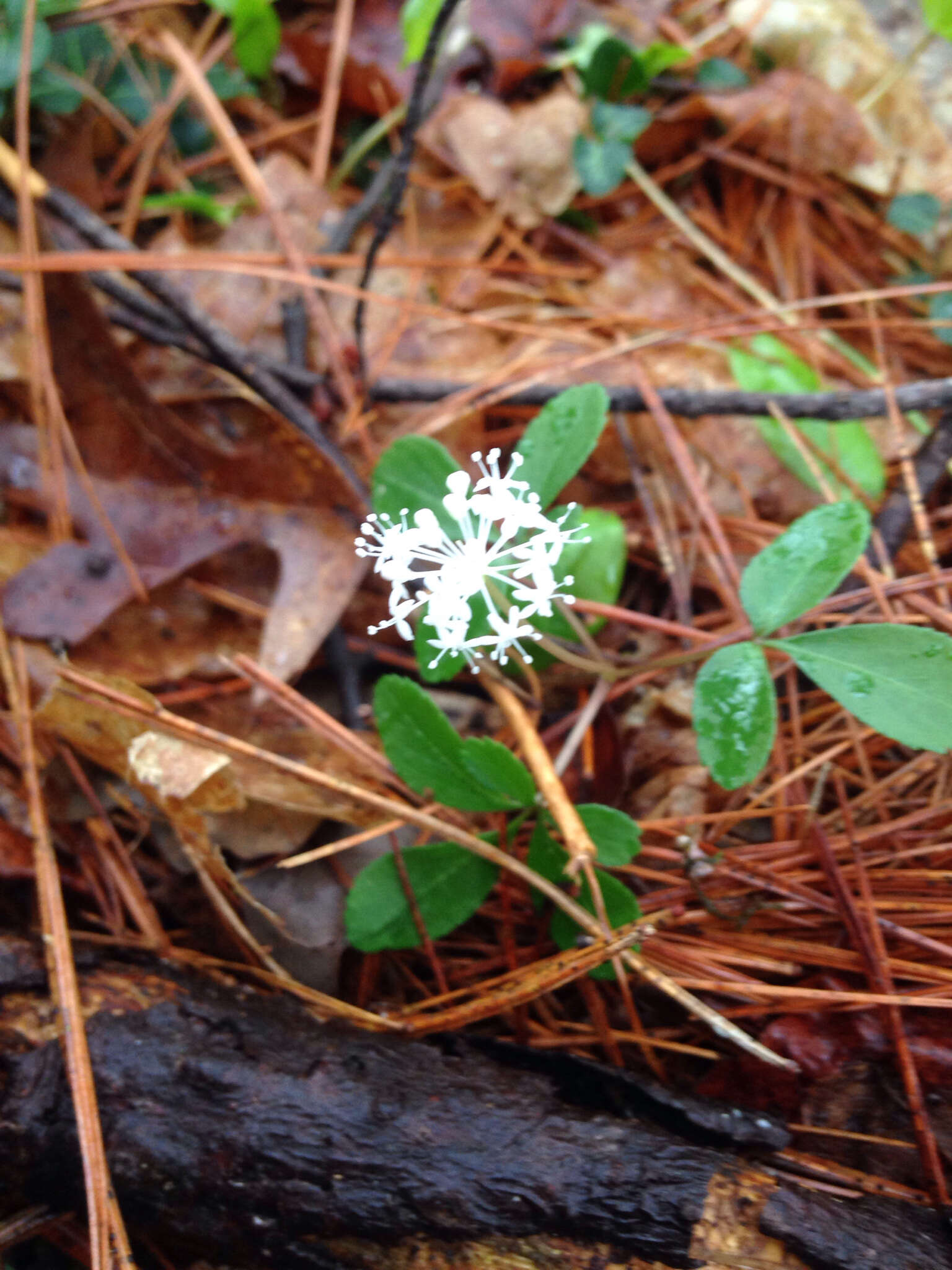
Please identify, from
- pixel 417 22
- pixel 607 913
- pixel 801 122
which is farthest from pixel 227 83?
pixel 607 913

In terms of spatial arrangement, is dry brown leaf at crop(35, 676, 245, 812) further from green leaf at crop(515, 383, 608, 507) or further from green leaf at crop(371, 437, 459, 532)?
green leaf at crop(515, 383, 608, 507)

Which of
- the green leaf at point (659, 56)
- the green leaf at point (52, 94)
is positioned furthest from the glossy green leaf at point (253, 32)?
the green leaf at point (659, 56)

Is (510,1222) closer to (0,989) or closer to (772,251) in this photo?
(0,989)

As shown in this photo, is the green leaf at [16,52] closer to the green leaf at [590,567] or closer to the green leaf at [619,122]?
the green leaf at [619,122]

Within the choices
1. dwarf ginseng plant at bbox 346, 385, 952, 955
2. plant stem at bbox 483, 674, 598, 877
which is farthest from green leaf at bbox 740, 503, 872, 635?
plant stem at bbox 483, 674, 598, 877

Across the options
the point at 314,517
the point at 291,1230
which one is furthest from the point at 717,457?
the point at 291,1230
